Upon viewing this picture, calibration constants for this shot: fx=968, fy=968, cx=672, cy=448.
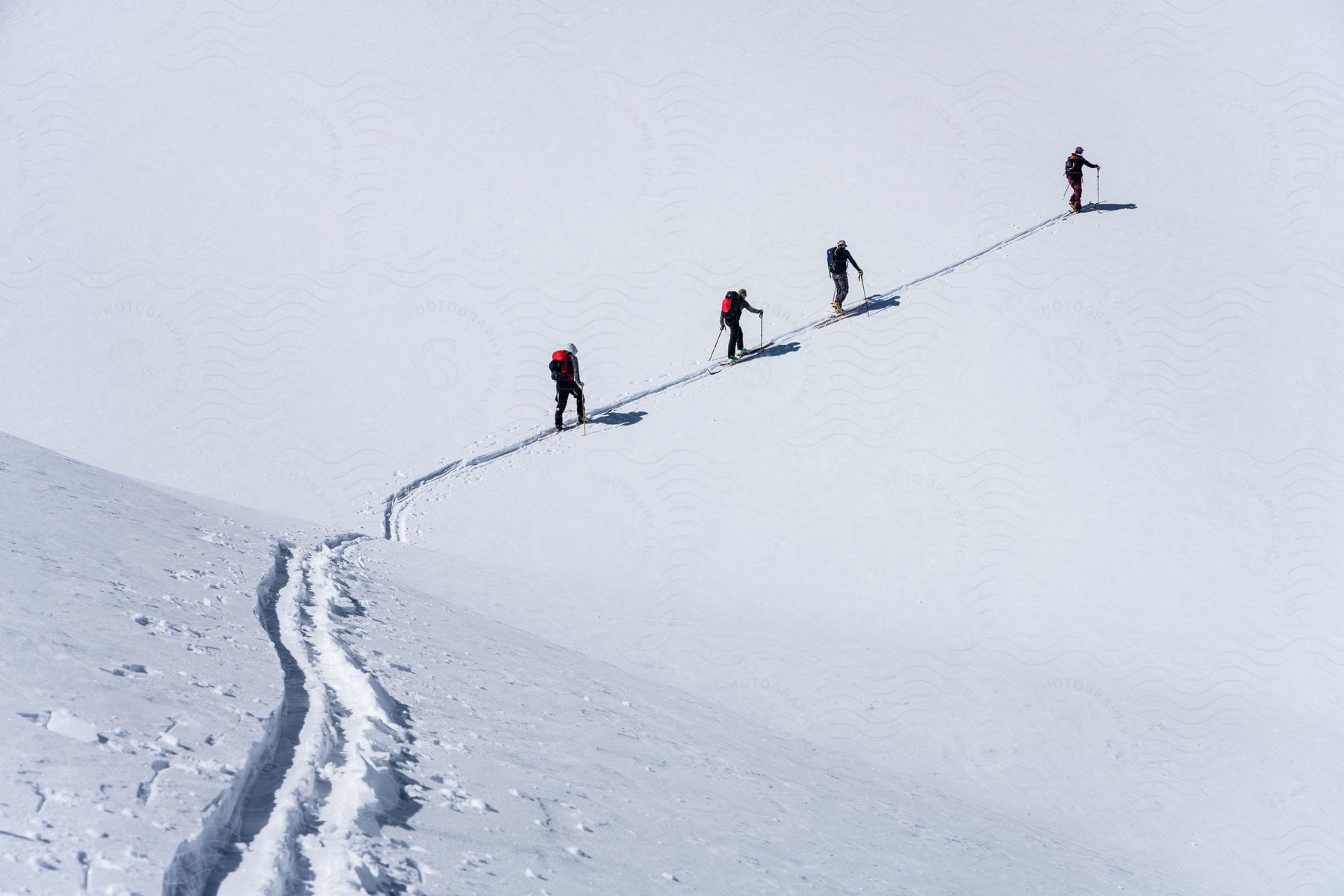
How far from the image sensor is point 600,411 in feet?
49.1

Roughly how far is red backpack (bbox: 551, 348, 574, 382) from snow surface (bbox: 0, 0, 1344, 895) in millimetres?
1103

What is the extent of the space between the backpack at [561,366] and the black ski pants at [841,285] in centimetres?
476

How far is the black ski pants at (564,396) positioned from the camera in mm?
13898

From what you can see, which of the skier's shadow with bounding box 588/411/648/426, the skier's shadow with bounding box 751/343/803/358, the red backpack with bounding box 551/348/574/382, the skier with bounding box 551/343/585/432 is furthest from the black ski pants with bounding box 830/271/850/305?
the red backpack with bounding box 551/348/574/382

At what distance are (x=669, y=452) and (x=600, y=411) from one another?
1.69 meters

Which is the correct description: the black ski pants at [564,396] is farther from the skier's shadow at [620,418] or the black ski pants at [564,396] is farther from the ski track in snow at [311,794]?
the ski track in snow at [311,794]

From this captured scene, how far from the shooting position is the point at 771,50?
75.0 ft

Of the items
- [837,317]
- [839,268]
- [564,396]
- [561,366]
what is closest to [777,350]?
[837,317]

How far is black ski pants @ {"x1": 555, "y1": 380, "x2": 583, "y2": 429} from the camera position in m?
13.9

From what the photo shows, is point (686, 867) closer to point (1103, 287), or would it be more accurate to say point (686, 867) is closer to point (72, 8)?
point (1103, 287)

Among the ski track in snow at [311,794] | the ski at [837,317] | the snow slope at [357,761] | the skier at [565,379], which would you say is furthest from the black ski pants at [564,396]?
the ski track in snow at [311,794]

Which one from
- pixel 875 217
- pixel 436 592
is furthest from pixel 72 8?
pixel 436 592

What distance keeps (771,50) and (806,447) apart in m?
13.1

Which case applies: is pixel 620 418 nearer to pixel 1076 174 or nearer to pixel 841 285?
pixel 841 285
